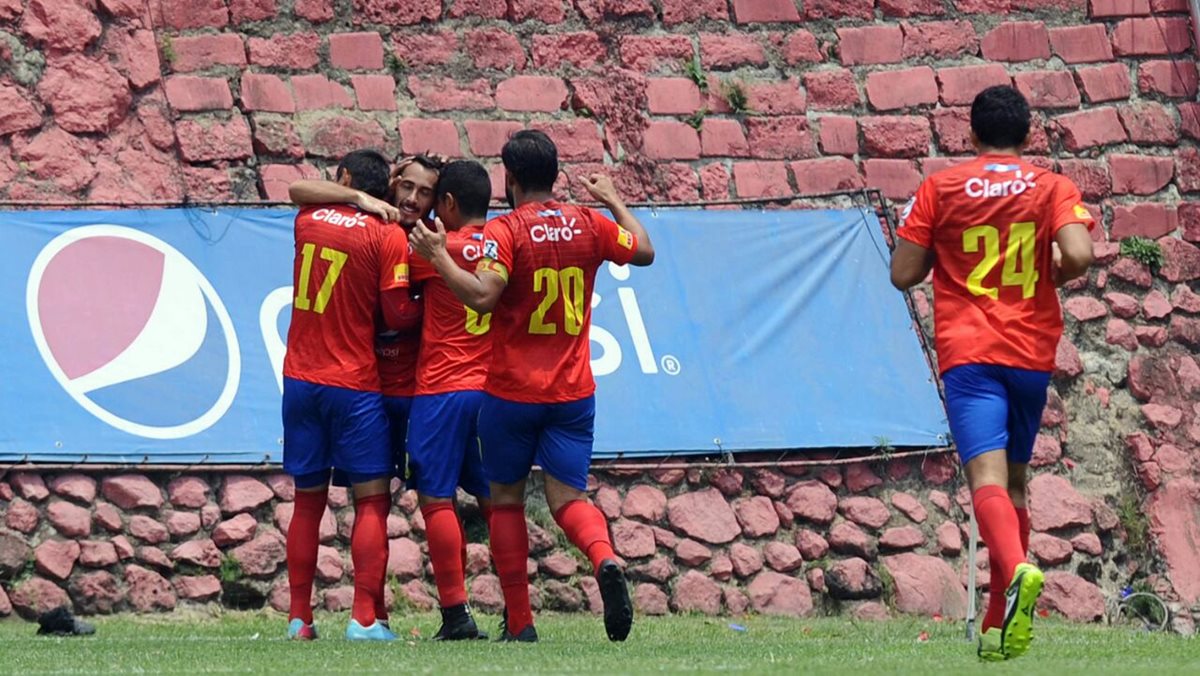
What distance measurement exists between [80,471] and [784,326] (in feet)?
12.8

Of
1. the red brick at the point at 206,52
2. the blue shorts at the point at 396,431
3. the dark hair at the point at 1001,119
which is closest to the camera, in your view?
the dark hair at the point at 1001,119

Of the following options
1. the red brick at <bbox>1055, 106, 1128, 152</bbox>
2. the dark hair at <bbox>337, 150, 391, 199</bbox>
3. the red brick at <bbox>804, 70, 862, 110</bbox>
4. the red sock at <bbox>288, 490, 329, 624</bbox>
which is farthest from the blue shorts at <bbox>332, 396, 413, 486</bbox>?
the red brick at <bbox>1055, 106, 1128, 152</bbox>

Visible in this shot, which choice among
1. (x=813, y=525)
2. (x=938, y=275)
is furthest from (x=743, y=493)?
(x=938, y=275)

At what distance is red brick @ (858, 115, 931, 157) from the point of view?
11.4 metres

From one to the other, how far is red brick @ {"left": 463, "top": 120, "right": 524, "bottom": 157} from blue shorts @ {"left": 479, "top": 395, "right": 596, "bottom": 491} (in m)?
3.86

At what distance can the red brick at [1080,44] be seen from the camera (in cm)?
1185

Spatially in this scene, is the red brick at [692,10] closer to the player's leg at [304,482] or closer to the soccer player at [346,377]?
the soccer player at [346,377]

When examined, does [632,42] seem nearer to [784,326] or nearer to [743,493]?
[784,326]

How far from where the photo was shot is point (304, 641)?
7.26m

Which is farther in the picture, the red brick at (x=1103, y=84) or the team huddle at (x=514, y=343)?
the red brick at (x=1103, y=84)

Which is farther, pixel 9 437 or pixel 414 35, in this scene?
pixel 414 35

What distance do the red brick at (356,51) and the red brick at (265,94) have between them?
376 mm

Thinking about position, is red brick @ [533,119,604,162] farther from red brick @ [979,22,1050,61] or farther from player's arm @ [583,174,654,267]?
player's arm @ [583,174,654,267]

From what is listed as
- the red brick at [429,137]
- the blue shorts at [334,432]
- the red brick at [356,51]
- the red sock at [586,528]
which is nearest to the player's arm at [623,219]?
the red sock at [586,528]
